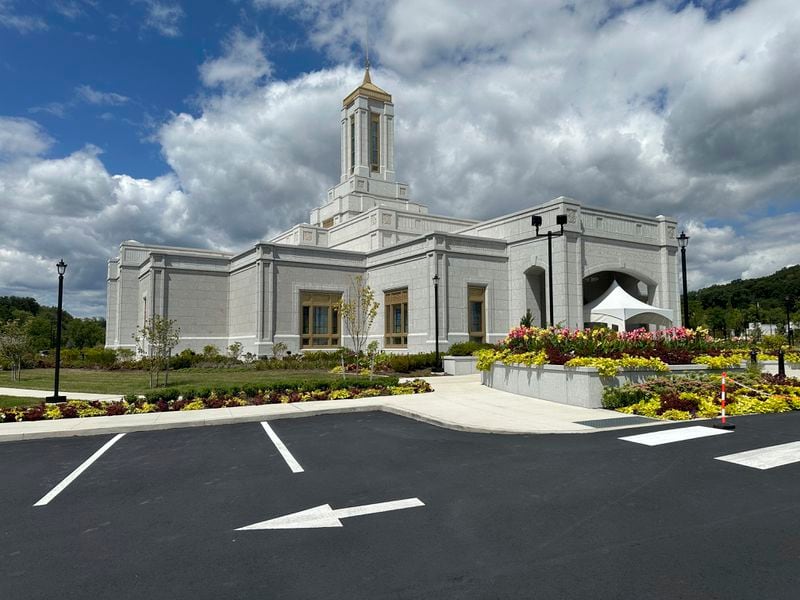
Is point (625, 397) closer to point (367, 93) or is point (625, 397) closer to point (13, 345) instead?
point (13, 345)

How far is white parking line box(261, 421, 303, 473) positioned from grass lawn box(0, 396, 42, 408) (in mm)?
8020

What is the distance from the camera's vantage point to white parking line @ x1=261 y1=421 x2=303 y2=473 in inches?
302

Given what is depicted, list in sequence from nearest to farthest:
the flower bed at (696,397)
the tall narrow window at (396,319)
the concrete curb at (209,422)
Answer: the concrete curb at (209,422), the flower bed at (696,397), the tall narrow window at (396,319)

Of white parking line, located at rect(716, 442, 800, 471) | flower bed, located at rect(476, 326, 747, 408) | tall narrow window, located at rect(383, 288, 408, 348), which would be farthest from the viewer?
tall narrow window, located at rect(383, 288, 408, 348)

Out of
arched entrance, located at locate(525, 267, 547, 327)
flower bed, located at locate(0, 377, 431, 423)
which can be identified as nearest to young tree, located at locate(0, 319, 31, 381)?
flower bed, located at locate(0, 377, 431, 423)

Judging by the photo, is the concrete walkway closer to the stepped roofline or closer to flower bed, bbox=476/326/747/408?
flower bed, bbox=476/326/747/408

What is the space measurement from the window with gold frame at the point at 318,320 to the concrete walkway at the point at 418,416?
1797cm

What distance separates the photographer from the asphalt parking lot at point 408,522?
4.05m

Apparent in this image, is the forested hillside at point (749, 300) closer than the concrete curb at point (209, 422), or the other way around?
the concrete curb at point (209, 422)

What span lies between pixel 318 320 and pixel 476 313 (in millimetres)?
9718

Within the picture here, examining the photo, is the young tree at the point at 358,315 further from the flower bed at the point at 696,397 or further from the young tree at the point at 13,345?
the young tree at the point at 13,345

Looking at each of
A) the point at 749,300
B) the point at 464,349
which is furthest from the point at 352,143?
the point at 749,300

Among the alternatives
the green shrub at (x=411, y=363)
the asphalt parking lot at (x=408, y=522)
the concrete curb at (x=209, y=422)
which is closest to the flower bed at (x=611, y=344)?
the concrete curb at (x=209, y=422)

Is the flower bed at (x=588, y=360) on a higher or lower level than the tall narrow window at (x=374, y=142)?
lower
